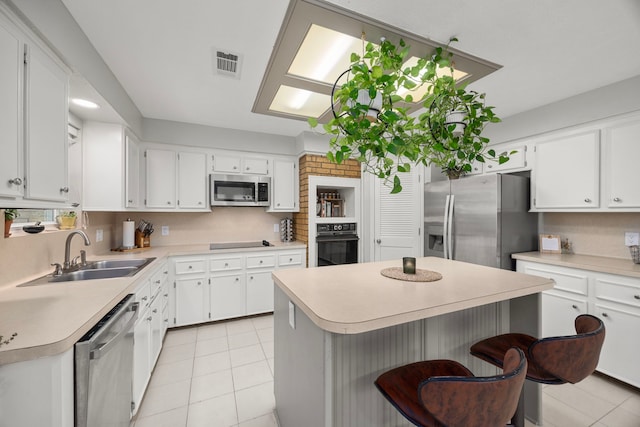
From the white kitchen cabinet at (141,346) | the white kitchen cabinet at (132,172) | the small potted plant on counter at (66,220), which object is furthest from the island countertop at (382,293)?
the white kitchen cabinet at (132,172)

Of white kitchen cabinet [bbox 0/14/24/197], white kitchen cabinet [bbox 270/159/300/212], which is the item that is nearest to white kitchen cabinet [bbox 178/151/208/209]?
white kitchen cabinet [bbox 270/159/300/212]

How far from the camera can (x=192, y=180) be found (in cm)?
333

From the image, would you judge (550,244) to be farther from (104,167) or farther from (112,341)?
(104,167)

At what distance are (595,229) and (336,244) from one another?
112 inches

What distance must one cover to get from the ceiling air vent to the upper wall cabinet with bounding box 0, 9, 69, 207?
2.97 feet

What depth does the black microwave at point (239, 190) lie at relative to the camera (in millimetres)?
3387

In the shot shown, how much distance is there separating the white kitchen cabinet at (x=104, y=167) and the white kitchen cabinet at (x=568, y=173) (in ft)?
14.1

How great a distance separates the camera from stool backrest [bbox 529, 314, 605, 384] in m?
1.06

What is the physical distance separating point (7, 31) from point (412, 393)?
2.25 m

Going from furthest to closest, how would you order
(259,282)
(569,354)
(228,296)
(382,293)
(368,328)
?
(259,282), (228,296), (382,293), (569,354), (368,328)

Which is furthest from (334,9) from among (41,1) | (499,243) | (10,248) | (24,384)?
(499,243)

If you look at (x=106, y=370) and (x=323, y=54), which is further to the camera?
(x=323, y=54)

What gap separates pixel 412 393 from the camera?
1042 mm

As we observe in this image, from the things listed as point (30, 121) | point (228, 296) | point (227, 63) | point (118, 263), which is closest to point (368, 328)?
point (30, 121)
